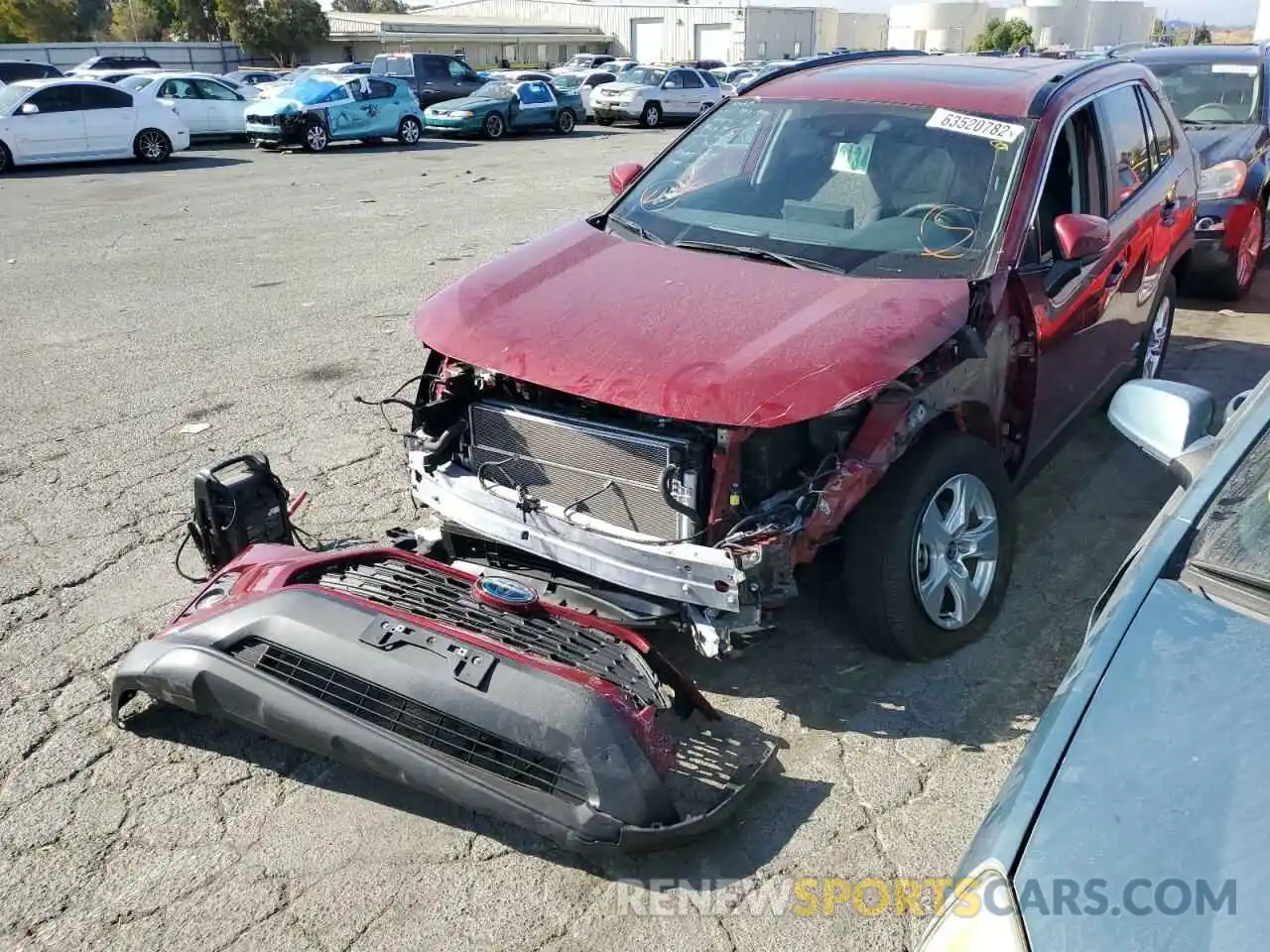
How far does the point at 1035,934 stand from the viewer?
5.30ft

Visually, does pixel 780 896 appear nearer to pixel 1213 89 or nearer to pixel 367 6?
pixel 1213 89

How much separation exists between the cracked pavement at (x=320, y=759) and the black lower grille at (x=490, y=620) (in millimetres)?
524

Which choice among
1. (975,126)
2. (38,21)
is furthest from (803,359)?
(38,21)

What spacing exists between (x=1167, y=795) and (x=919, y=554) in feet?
6.37

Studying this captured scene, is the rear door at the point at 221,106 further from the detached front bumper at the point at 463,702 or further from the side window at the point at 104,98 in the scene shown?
the detached front bumper at the point at 463,702

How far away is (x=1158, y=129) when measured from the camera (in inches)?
225

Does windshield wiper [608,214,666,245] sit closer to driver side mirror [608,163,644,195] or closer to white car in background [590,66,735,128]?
driver side mirror [608,163,644,195]

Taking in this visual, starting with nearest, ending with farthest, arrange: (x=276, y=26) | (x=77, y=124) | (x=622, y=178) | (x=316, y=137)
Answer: (x=622, y=178), (x=77, y=124), (x=316, y=137), (x=276, y=26)

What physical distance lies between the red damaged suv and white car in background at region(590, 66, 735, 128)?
2458 centimetres

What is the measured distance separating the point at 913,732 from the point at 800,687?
0.43 meters

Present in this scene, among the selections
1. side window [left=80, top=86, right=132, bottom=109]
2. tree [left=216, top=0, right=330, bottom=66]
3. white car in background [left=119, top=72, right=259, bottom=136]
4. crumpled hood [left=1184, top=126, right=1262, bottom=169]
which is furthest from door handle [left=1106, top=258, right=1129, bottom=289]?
tree [left=216, top=0, right=330, bottom=66]

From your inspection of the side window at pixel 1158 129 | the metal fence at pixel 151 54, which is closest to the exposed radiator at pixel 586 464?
the side window at pixel 1158 129

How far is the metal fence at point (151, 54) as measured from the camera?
4022cm

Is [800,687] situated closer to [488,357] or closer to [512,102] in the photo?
[488,357]
